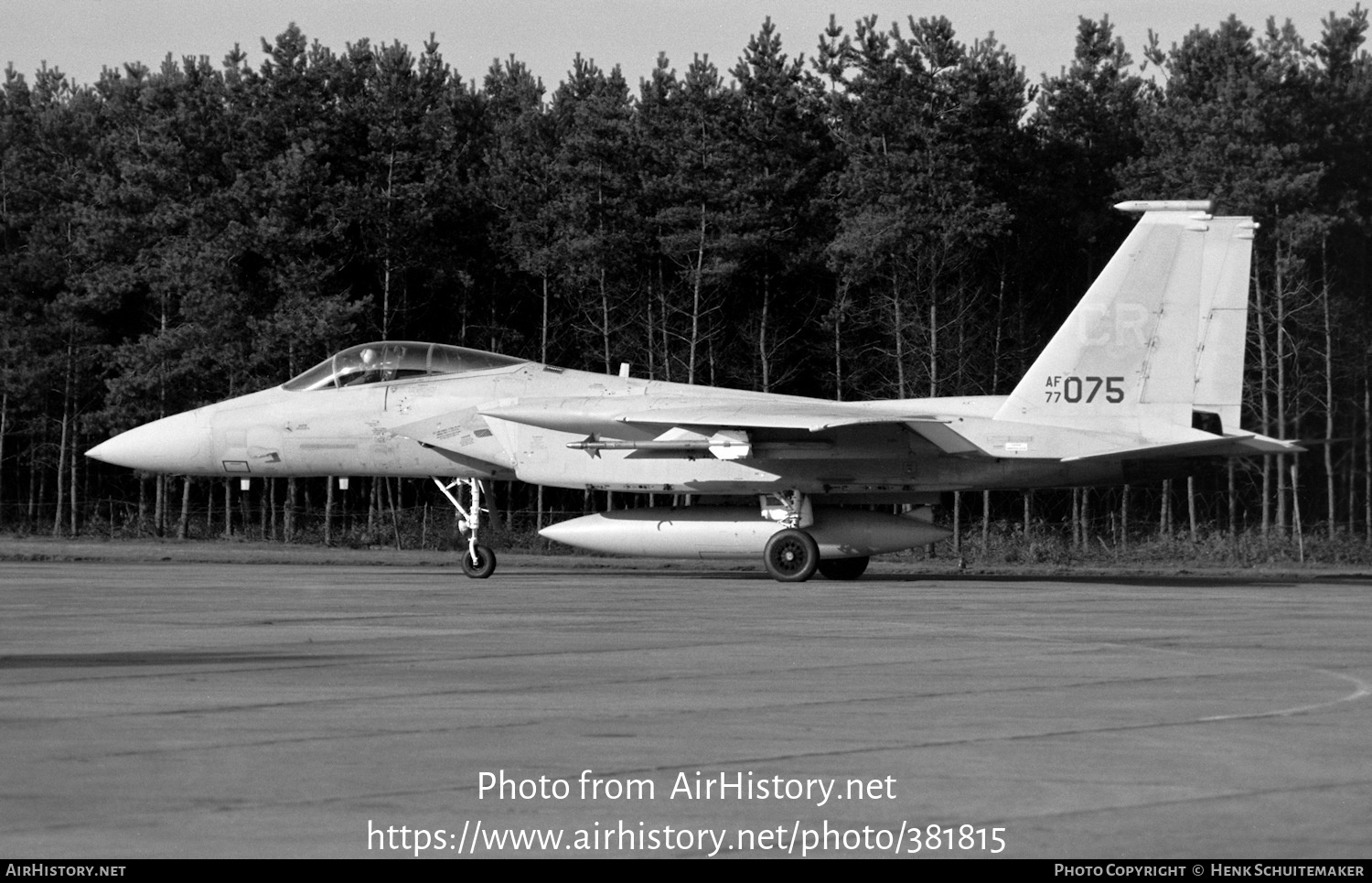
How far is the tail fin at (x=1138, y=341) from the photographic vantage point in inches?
759

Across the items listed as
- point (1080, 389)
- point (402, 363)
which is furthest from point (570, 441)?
point (1080, 389)

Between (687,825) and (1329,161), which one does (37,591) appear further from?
(1329,161)

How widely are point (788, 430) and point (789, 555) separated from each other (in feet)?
5.54

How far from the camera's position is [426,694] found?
8969mm

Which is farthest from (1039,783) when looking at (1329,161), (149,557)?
(1329,161)

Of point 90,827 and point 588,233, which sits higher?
point 588,233

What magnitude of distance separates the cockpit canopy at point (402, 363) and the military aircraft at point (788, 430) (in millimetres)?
28

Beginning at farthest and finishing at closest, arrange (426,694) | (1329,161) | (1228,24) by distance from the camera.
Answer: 1. (1228,24)
2. (1329,161)
3. (426,694)

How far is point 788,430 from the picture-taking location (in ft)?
64.8

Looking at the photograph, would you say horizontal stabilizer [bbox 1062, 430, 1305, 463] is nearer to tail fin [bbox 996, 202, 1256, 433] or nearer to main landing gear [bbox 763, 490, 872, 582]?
tail fin [bbox 996, 202, 1256, 433]

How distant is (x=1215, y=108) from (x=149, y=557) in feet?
85.6

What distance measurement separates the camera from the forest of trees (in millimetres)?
37500

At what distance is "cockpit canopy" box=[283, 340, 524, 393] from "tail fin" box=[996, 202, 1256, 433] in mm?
7231

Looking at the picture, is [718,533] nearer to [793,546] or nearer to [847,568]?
[793,546]
